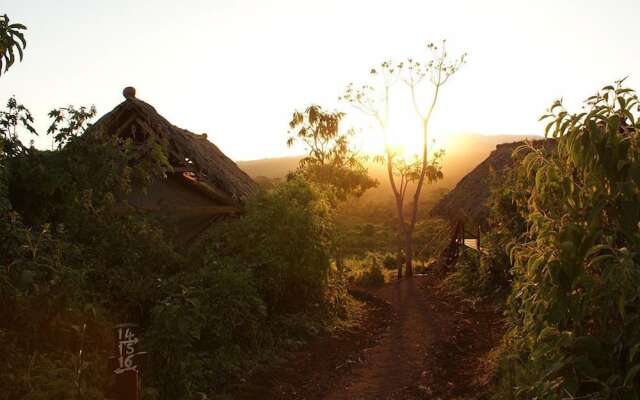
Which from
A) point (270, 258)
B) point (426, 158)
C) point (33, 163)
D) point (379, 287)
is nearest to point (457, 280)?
point (379, 287)

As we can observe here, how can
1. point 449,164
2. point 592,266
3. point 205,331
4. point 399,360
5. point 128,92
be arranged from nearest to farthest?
1. point 592,266
2. point 205,331
3. point 399,360
4. point 128,92
5. point 449,164

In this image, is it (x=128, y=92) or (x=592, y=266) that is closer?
(x=592, y=266)

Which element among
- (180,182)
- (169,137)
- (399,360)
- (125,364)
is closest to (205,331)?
(399,360)

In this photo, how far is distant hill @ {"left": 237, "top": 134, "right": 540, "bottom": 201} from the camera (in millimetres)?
76269

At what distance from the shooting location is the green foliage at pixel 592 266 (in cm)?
444

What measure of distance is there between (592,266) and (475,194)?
722 inches

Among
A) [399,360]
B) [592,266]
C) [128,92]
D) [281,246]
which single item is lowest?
[399,360]

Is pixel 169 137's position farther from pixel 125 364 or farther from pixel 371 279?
pixel 371 279

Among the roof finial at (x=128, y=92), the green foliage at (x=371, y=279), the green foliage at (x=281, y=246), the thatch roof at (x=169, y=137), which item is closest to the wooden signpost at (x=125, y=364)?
the green foliage at (x=281, y=246)

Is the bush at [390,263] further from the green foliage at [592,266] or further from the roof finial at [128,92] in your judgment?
the green foliage at [592,266]

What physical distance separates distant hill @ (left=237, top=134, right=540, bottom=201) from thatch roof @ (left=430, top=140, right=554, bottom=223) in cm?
3954

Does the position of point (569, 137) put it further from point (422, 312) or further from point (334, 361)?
point (422, 312)

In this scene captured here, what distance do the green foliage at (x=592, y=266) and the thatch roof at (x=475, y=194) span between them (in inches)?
619

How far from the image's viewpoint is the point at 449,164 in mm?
98062
